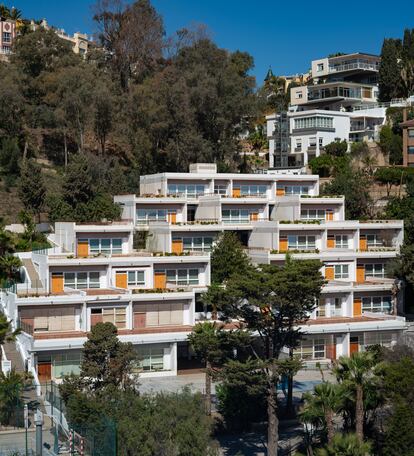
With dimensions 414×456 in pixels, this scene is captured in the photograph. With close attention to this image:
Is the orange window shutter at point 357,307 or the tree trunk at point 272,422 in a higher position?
the orange window shutter at point 357,307

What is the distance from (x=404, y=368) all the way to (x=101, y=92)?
45776 mm

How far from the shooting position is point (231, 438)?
37500 mm

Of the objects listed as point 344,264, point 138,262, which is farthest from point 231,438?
point 344,264

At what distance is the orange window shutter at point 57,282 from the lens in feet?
162

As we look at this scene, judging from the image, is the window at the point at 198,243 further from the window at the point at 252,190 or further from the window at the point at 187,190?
the window at the point at 252,190

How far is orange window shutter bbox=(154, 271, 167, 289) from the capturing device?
52.0 meters

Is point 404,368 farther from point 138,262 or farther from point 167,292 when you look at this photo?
point 138,262

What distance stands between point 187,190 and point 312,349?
19165 millimetres

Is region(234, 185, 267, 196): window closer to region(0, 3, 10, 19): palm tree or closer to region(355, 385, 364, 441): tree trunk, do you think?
region(355, 385, 364, 441): tree trunk

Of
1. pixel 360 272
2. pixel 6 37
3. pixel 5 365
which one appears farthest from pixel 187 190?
pixel 6 37

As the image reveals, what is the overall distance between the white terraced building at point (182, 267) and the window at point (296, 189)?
0.26 ft

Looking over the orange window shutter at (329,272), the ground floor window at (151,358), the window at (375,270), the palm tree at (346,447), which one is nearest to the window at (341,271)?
the orange window shutter at (329,272)

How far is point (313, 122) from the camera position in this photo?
84750 mm

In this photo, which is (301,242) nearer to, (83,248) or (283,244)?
(283,244)
